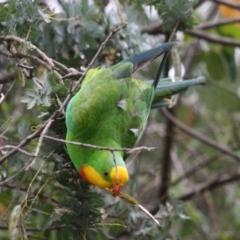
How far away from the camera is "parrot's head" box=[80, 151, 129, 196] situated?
1.55 metres

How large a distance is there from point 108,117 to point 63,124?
0.47 feet

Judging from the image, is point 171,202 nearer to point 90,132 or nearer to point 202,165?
point 90,132

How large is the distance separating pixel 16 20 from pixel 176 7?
559 mm

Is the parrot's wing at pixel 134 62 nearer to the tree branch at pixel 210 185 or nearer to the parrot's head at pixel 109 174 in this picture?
the parrot's head at pixel 109 174

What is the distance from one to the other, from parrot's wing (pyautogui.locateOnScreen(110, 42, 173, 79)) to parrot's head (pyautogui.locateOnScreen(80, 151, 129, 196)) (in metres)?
0.33

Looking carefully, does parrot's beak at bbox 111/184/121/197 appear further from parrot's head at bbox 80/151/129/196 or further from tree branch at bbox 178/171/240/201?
tree branch at bbox 178/171/240/201

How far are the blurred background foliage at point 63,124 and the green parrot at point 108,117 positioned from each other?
64 mm

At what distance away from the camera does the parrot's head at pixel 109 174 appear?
1.55m

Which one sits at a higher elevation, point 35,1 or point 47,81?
point 35,1

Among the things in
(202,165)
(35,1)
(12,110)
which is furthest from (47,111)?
(202,165)

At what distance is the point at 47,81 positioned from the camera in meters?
1.63

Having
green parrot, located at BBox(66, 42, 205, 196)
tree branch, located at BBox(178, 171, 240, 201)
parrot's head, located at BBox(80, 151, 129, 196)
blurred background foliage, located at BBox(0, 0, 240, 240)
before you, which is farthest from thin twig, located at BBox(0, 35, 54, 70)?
tree branch, located at BBox(178, 171, 240, 201)

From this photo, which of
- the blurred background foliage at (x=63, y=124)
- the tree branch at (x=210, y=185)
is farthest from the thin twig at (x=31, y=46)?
the tree branch at (x=210, y=185)

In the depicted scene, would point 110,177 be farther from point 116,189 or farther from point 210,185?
point 210,185
